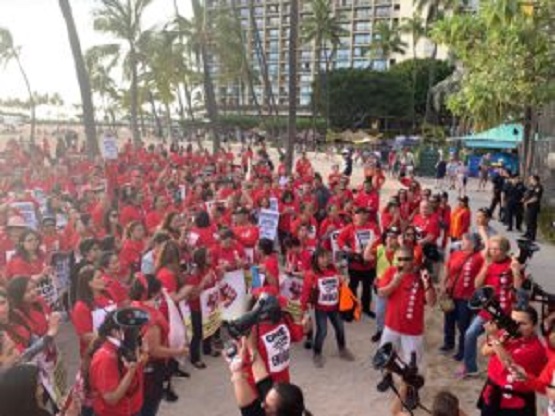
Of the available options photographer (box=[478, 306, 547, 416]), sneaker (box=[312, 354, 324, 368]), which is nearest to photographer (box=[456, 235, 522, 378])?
photographer (box=[478, 306, 547, 416])

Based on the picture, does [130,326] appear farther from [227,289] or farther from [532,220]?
[532,220]

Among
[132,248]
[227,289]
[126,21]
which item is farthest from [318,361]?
[126,21]

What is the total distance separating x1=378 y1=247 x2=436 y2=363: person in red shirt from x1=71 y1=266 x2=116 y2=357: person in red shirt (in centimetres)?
300

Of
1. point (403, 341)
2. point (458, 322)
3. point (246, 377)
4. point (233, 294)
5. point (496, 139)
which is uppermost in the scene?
point (246, 377)

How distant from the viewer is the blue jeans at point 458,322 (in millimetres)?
7543

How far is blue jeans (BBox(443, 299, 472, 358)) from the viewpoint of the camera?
7543 millimetres

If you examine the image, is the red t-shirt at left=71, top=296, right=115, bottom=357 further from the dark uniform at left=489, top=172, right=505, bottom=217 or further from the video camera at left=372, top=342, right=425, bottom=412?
the dark uniform at left=489, top=172, right=505, bottom=217

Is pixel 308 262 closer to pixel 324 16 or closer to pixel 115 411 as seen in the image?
pixel 115 411

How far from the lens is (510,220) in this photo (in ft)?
57.8

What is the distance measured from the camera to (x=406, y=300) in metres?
6.47

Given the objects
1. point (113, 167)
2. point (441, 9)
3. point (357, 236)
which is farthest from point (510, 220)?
point (441, 9)

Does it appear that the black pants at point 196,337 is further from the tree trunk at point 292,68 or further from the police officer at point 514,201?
the tree trunk at point 292,68

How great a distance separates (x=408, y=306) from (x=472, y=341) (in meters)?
1.21

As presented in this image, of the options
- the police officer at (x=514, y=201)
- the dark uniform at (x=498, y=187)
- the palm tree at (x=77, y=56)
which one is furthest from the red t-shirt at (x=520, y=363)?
the palm tree at (x=77, y=56)
